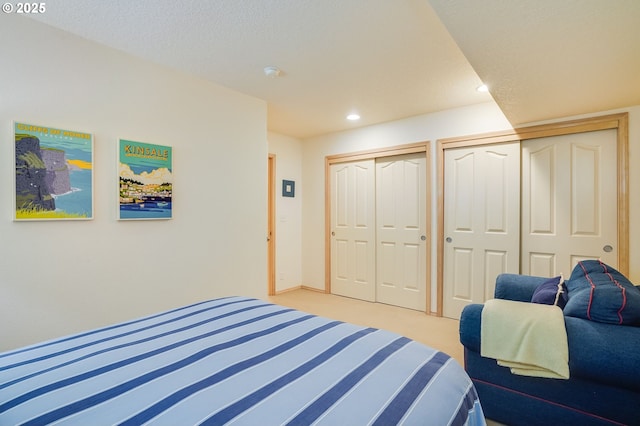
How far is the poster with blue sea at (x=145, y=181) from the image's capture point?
232 cm

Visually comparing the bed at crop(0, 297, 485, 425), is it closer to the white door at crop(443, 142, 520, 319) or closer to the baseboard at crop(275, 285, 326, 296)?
the white door at crop(443, 142, 520, 319)

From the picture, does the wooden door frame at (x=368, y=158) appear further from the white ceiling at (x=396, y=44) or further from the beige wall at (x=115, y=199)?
the beige wall at (x=115, y=199)

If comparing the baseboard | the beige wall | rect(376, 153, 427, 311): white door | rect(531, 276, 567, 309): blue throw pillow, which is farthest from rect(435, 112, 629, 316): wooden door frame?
the beige wall

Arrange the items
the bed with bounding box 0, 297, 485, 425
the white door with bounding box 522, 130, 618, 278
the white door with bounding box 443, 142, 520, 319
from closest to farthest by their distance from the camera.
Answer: the bed with bounding box 0, 297, 485, 425 < the white door with bounding box 522, 130, 618, 278 < the white door with bounding box 443, 142, 520, 319

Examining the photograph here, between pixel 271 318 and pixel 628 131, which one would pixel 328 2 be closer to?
pixel 271 318

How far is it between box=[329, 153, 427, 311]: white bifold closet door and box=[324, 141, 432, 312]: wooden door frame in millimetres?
63

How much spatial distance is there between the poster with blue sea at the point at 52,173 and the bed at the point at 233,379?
109cm

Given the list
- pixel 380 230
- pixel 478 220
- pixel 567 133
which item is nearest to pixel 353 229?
pixel 380 230

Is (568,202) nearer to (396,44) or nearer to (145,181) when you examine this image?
(396,44)

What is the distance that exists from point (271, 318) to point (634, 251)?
123 inches

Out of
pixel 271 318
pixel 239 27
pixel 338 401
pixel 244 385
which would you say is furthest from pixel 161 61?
pixel 338 401

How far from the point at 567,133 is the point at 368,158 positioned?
2.11m

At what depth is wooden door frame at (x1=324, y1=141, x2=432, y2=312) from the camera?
3727 mm

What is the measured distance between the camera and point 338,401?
865mm
